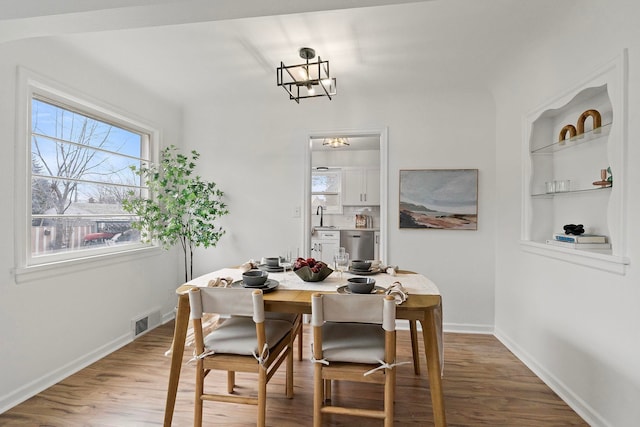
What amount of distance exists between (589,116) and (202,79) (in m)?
3.16

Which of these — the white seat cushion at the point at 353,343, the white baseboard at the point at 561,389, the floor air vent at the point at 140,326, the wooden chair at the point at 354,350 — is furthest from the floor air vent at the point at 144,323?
the white baseboard at the point at 561,389

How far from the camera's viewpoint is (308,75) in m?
2.42

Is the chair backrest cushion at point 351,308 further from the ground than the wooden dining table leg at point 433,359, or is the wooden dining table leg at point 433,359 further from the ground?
the chair backrest cushion at point 351,308

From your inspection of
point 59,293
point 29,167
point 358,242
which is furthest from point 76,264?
point 358,242

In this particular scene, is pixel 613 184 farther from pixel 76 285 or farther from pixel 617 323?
pixel 76 285

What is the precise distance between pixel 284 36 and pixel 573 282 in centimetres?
260

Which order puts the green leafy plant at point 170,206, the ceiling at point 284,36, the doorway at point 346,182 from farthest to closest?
the doorway at point 346,182 → the green leafy plant at point 170,206 → the ceiling at point 284,36

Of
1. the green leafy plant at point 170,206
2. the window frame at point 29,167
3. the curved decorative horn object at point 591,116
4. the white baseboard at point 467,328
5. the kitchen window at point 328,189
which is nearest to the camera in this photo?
the curved decorative horn object at point 591,116

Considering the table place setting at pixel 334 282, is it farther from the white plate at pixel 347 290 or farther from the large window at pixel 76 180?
the large window at pixel 76 180

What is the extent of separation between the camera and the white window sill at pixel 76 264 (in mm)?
2184

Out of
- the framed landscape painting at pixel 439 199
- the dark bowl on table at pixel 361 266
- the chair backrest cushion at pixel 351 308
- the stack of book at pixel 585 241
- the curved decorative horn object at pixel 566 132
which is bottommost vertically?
the chair backrest cushion at pixel 351 308

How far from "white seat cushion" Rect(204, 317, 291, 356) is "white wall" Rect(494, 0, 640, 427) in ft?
5.96

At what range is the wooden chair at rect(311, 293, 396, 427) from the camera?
1569 millimetres

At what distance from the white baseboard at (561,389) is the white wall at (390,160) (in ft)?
1.92
